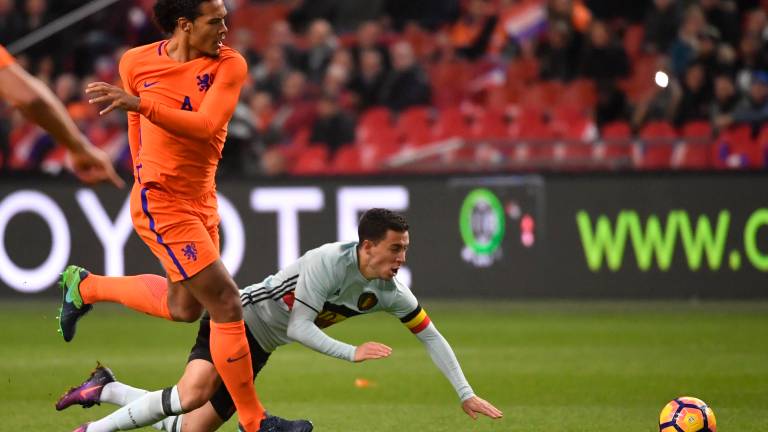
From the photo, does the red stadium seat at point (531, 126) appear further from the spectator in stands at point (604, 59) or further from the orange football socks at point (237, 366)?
the orange football socks at point (237, 366)

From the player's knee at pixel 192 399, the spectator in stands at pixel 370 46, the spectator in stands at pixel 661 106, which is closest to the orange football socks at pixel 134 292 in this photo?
the player's knee at pixel 192 399

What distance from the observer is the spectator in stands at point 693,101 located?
50.2ft

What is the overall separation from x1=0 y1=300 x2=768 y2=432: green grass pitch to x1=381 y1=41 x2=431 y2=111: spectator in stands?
11.2 ft

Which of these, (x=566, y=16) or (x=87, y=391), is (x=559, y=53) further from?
(x=87, y=391)

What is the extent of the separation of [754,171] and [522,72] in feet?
13.0

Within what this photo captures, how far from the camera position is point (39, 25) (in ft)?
57.8


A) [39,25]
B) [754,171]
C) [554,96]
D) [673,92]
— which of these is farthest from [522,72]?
[39,25]

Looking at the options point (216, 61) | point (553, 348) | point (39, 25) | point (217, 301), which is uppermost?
point (39, 25)

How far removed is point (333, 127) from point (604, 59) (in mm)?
3377

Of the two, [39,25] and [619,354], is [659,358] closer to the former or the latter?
[619,354]

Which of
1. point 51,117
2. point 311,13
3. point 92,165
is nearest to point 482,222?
point 311,13

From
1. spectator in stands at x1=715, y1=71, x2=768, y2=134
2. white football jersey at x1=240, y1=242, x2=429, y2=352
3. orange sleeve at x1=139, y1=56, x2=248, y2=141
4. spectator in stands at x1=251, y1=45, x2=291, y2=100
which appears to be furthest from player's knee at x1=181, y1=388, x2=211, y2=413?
spectator in stands at x1=251, y1=45, x2=291, y2=100

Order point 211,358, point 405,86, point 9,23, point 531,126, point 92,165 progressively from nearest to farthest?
point 92,165
point 211,358
point 531,126
point 405,86
point 9,23

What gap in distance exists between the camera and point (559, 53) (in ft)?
54.6
